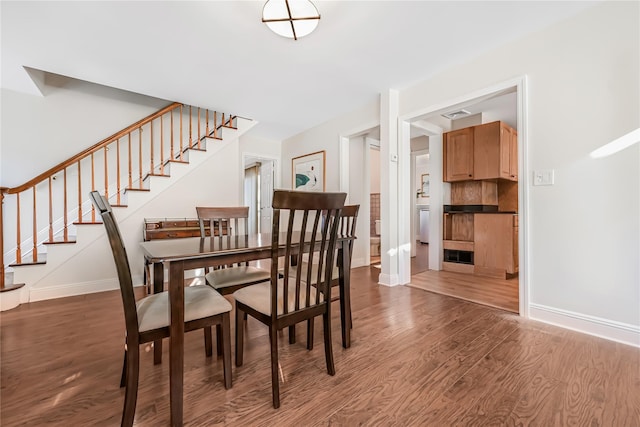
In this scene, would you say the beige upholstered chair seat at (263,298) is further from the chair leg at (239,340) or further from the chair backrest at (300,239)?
the chair leg at (239,340)

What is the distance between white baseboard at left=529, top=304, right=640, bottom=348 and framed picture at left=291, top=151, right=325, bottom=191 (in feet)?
10.6

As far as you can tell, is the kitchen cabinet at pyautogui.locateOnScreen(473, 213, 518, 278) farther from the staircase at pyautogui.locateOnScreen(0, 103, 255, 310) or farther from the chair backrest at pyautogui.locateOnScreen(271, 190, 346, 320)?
the staircase at pyautogui.locateOnScreen(0, 103, 255, 310)

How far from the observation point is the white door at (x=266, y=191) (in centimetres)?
547

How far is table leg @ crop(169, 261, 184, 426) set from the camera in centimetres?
112

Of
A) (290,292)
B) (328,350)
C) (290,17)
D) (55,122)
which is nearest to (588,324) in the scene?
(328,350)

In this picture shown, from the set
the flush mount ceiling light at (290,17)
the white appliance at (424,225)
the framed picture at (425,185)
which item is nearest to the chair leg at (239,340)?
the flush mount ceiling light at (290,17)

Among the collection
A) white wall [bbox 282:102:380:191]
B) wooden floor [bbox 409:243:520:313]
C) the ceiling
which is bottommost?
wooden floor [bbox 409:243:520:313]

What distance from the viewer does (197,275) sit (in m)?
3.77

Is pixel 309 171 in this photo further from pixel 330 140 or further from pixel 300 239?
pixel 300 239

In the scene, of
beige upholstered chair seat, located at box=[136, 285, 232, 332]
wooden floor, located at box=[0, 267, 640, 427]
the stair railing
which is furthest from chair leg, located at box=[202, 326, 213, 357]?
the stair railing

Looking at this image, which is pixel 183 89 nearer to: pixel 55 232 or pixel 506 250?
pixel 55 232

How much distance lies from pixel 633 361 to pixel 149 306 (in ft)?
9.19

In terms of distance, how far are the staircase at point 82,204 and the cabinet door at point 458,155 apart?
3186mm

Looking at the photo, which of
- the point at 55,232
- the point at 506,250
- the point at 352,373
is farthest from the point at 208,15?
the point at 506,250
